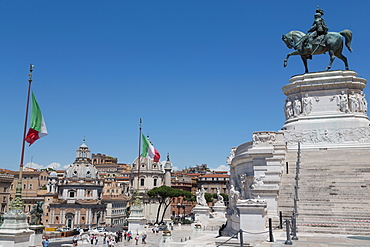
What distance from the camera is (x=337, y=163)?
73.4 feet

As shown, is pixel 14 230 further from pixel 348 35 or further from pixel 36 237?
pixel 348 35

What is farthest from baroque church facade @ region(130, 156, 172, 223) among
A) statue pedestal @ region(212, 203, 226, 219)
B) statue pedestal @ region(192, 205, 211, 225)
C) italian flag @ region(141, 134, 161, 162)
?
italian flag @ region(141, 134, 161, 162)

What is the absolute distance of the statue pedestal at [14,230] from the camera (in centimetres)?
1872

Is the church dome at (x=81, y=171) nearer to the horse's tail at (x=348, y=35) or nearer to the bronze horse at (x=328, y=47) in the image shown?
the bronze horse at (x=328, y=47)

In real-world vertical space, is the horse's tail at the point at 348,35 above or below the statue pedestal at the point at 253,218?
above

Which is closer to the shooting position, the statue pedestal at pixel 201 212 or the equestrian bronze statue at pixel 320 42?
the equestrian bronze statue at pixel 320 42

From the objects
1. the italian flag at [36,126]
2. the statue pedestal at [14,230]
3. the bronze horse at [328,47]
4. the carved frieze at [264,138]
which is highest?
the bronze horse at [328,47]

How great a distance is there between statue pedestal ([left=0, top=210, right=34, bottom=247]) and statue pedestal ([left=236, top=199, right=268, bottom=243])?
11.2m

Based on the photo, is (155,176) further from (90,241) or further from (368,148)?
(368,148)

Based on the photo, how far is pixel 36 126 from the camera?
2327cm

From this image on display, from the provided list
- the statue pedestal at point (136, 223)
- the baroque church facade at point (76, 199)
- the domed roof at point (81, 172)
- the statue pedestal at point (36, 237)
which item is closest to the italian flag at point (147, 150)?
the statue pedestal at point (136, 223)

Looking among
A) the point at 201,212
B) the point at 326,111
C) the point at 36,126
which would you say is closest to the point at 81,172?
the point at 201,212

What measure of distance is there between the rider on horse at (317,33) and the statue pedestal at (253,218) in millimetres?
19826

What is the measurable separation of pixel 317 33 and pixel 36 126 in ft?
79.0
